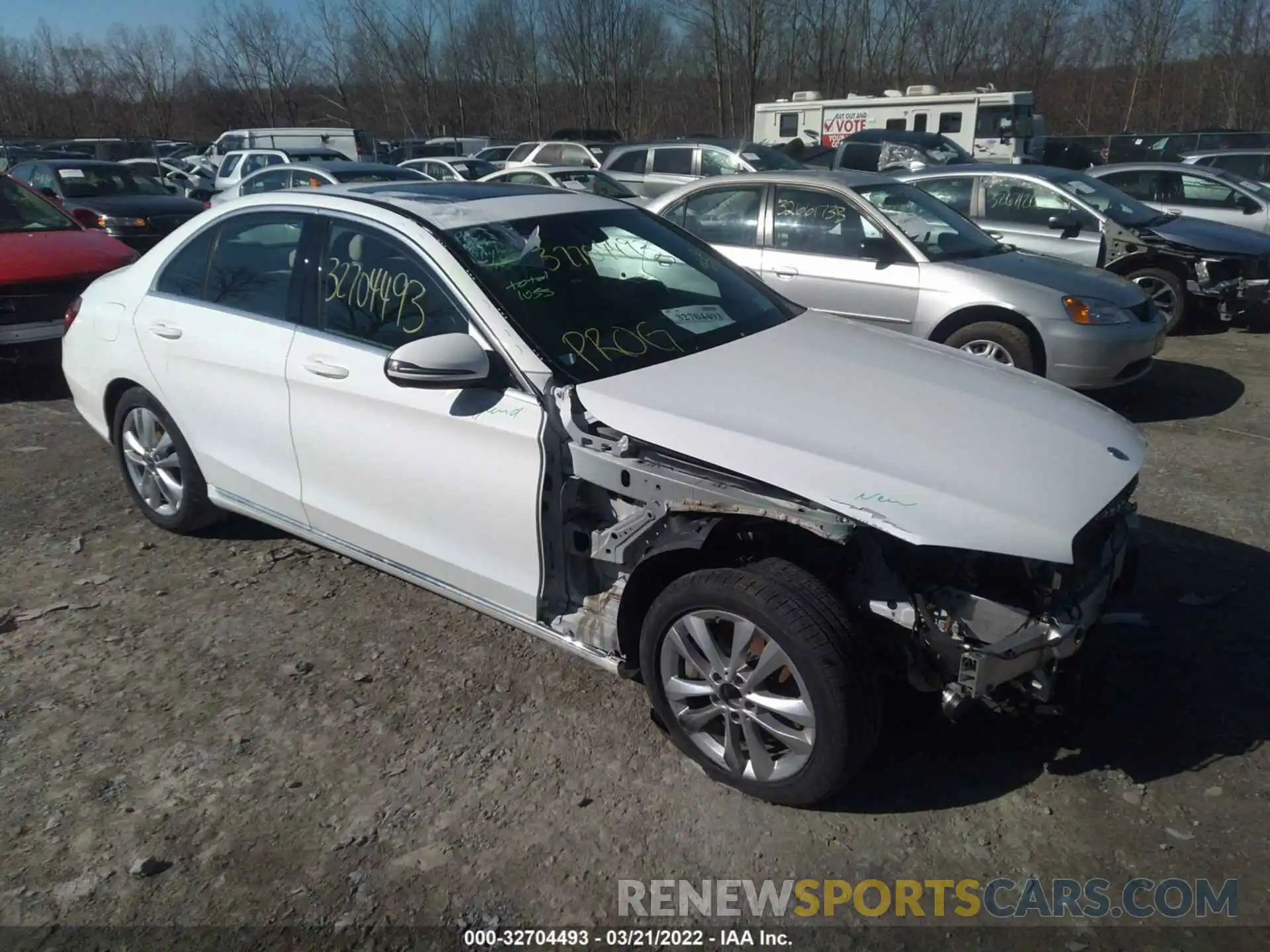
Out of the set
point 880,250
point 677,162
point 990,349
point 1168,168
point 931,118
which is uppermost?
point 931,118

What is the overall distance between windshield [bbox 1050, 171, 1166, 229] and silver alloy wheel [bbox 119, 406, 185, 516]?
320 inches

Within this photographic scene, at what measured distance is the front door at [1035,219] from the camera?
888cm

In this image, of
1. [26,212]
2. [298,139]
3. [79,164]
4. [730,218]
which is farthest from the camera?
[298,139]

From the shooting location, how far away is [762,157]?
1542cm

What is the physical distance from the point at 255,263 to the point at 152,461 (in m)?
1.26

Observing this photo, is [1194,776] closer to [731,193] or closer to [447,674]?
[447,674]

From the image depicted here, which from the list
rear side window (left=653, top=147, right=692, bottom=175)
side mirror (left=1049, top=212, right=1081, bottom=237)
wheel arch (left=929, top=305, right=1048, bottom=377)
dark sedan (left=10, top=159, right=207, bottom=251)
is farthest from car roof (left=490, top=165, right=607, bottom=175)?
wheel arch (left=929, top=305, right=1048, bottom=377)

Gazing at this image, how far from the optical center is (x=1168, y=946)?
242cm

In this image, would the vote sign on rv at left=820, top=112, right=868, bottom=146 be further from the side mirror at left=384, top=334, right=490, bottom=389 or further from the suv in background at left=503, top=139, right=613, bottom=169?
the side mirror at left=384, top=334, right=490, bottom=389

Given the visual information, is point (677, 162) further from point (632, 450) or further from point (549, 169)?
point (632, 450)

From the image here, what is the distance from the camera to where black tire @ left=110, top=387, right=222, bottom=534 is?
4.44 metres

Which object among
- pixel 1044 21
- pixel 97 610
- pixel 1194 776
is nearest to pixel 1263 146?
pixel 1044 21

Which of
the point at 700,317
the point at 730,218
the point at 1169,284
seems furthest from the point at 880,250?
the point at 1169,284

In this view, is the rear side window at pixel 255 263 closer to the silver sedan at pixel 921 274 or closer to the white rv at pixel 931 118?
the silver sedan at pixel 921 274
